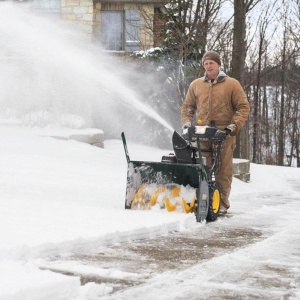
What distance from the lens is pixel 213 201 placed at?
786 centimetres

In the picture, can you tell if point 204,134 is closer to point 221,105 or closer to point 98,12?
point 221,105

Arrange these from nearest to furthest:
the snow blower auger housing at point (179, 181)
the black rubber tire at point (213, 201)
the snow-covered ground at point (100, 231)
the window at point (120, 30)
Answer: the snow-covered ground at point (100, 231), the snow blower auger housing at point (179, 181), the black rubber tire at point (213, 201), the window at point (120, 30)

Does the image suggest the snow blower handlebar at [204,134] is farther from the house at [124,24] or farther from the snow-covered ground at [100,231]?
the house at [124,24]

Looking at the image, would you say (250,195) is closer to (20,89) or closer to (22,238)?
(22,238)

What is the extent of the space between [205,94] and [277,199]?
3395 mm

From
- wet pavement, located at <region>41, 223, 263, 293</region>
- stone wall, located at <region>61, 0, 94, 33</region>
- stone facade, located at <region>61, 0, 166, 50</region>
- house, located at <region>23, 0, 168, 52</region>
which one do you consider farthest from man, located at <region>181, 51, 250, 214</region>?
house, located at <region>23, 0, 168, 52</region>

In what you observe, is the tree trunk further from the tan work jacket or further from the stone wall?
the tan work jacket

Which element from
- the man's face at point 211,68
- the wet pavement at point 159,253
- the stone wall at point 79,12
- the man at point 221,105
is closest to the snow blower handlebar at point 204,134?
the man at point 221,105

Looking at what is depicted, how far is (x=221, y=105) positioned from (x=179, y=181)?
128cm

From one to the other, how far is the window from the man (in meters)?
17.0

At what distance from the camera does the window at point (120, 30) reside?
25.6 metres

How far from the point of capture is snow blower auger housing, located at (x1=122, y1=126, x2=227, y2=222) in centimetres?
764

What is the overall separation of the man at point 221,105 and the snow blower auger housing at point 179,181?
572mm

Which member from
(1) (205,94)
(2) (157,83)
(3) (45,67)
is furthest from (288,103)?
(1) (205,94)
